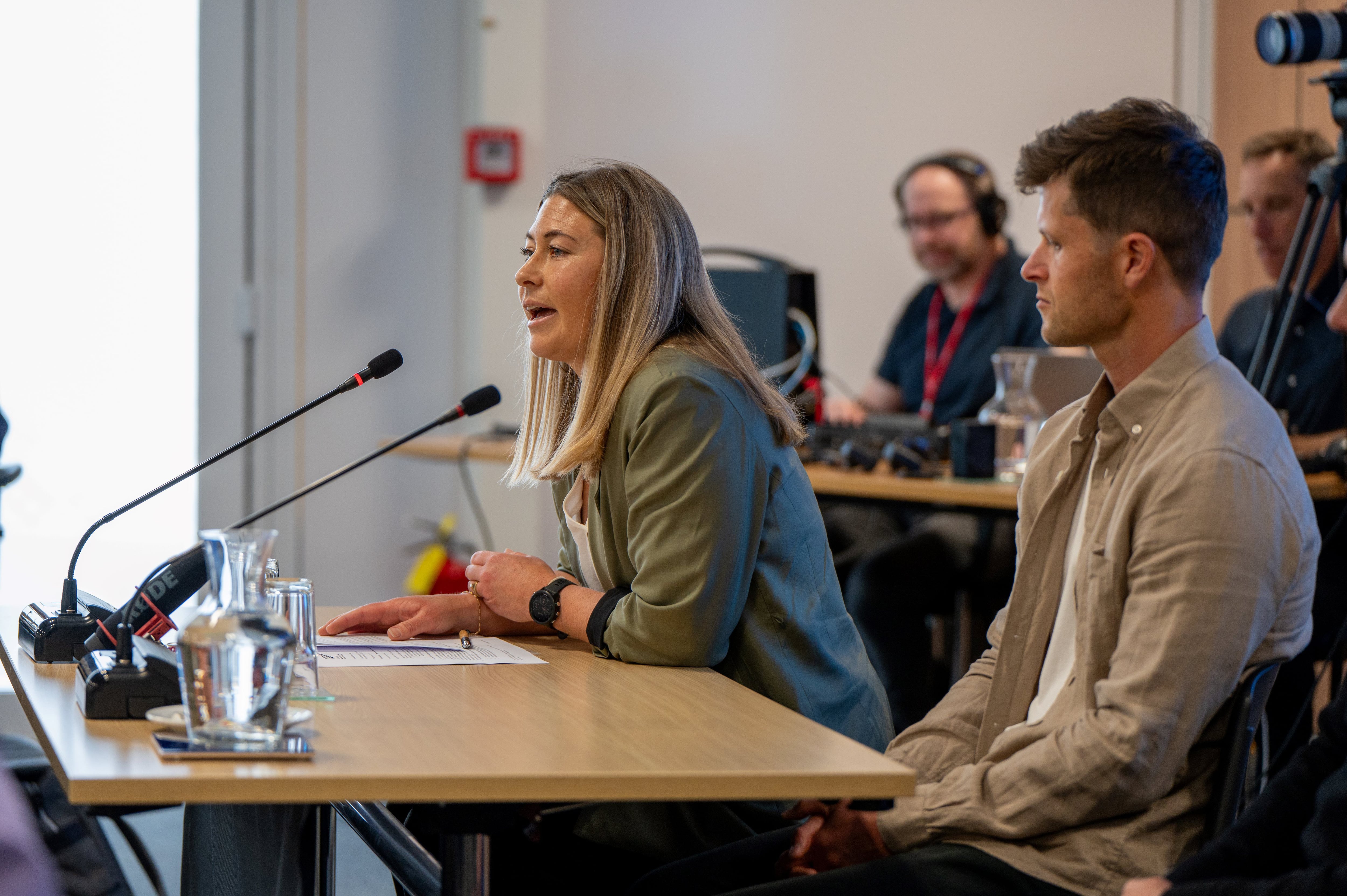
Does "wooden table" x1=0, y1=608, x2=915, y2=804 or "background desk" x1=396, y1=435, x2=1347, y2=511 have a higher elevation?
"background desk" x1=396, y1=435, x2=1347, y2=511

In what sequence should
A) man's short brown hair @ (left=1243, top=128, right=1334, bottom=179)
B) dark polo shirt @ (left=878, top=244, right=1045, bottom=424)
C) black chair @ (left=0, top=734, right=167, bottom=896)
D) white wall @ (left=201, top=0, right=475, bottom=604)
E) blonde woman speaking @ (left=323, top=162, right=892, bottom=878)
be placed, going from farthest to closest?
white wall @ (left=201, top=0, right=475, bottom=604) < dark polo shirt @ (left=878, top=244, right=1045, bottom=424) < man's short brown hair @ (left=1243, top=128, right=1334, bottom=179) < black chair @ (left=0, top=734, right=167, bottom=896) < blonde woman speaking @ (left=323, top=162, right=892, bottom=878)

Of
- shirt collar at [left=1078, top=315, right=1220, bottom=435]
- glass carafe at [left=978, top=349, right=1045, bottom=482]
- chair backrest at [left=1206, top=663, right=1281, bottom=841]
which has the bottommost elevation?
chair backrest at [left=1206, top=663, right=1281, bottom=841]

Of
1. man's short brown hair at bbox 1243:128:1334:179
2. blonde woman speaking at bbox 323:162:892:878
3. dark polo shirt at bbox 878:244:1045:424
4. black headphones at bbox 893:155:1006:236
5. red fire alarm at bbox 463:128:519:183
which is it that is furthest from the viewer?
red fire alarm at bbox 463:128:519:183

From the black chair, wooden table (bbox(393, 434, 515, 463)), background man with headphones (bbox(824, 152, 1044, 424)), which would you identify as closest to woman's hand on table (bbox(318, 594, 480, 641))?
the black chair

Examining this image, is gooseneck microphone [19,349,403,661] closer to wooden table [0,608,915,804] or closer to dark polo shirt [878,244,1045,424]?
wooden table [0,608,915,804]

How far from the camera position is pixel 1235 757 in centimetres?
122

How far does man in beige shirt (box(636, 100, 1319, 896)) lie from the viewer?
3.91 feet

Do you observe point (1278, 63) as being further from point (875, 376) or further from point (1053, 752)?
point (875, 376)

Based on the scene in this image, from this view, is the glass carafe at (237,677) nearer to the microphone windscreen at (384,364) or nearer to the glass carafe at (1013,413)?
the microphone windscreen at (384,364)

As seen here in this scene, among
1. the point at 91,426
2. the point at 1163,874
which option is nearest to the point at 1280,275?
the point at 1163,874

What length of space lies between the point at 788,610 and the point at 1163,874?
0.49 m

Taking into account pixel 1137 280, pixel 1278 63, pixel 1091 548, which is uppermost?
pixel 1278 63

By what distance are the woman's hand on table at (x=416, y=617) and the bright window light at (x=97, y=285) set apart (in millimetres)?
2517

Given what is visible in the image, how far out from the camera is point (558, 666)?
1467 mm
